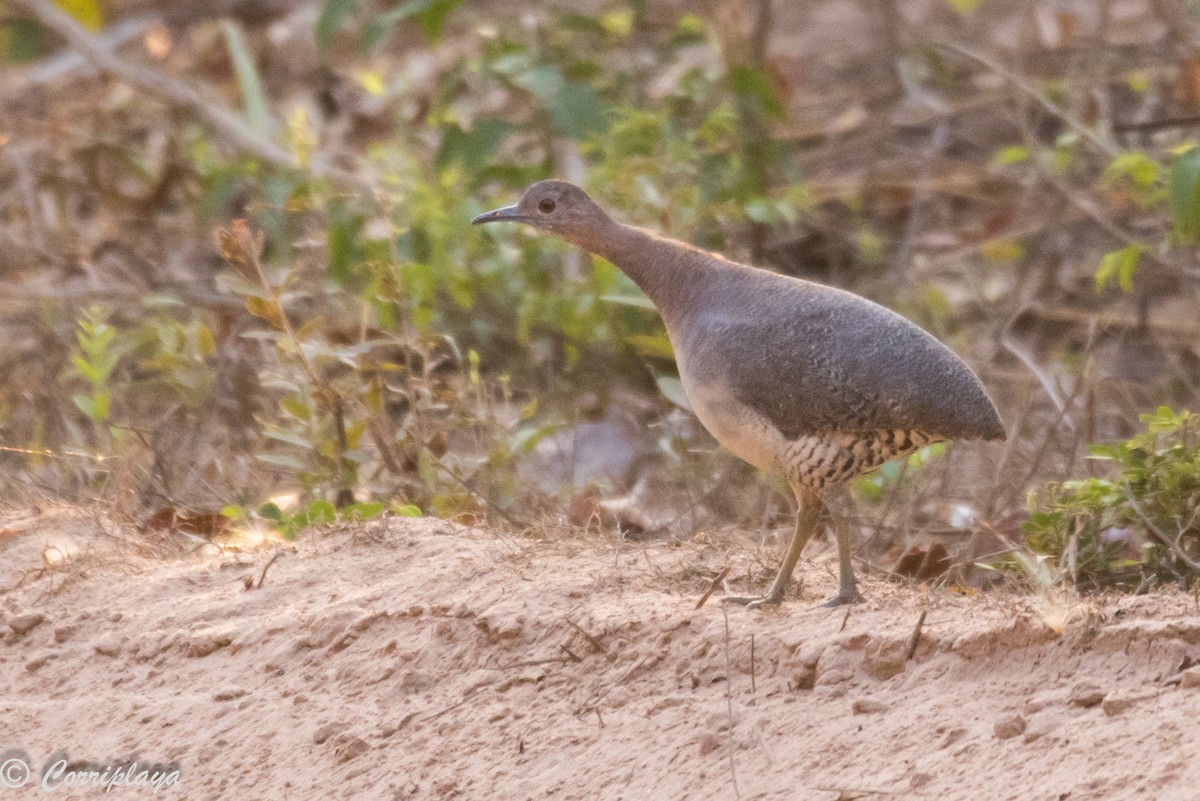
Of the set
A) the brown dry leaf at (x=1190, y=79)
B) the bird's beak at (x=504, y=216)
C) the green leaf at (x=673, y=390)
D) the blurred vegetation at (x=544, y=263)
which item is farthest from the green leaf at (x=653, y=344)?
the brown dry leaf at (x=1190, y=79)

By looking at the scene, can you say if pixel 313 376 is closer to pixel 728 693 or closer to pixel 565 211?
pixel 565 211

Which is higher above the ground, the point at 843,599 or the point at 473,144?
the point at 473,144

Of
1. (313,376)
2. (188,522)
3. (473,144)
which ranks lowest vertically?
(188,522)

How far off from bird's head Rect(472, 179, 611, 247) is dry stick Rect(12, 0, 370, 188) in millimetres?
3442

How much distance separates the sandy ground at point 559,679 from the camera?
2723 millimetres

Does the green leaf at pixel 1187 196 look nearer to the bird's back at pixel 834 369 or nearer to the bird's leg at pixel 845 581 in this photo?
the bird's back at pixel 834 369

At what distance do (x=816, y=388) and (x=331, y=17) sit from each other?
3.69 metres

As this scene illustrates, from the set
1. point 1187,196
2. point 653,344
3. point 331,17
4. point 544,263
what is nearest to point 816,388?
point 1187,196

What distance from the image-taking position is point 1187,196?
14.5ft

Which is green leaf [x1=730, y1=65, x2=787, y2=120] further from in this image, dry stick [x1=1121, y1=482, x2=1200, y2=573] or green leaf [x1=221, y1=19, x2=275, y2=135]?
dry stick [x1=1121, y1=482, x2=1200, y2=573]

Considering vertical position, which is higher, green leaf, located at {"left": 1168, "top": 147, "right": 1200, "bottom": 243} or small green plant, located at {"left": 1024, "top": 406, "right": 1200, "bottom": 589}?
green leaf, located at {"left": 1168, "top": 147, "right": 1200, "bottom": 243}

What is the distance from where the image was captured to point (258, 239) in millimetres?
4531

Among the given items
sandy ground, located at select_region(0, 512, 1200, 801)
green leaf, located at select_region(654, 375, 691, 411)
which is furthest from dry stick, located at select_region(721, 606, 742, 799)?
green leaf, located at select_region(654, 375, 691, 411)

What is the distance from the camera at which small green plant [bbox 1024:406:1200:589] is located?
3543 millimetres
